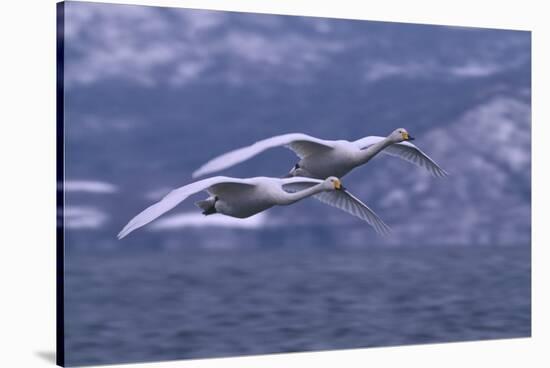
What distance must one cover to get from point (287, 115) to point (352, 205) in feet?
3.36

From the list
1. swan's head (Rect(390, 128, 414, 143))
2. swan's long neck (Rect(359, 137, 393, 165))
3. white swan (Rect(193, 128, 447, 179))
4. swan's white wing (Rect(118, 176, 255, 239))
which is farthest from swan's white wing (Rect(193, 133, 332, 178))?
swan's head (Rect(390, 128, 414, 143))

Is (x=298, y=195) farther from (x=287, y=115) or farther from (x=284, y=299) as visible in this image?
(x=284, y=299)

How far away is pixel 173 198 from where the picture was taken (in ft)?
34.5

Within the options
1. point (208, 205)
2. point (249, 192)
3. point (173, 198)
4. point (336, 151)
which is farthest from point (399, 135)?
point (173, 198)

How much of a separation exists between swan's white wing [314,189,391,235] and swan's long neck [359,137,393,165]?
0.33 metres

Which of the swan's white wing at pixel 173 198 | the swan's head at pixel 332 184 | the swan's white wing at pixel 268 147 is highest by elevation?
the swan's white wing at pixel 268 147

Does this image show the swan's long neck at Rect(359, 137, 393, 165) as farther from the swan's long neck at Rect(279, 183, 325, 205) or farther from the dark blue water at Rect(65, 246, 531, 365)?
the dark blue water at Rect(65, 246, 531, 365)

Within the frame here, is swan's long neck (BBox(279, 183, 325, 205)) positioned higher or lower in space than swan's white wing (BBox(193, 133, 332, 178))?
lower

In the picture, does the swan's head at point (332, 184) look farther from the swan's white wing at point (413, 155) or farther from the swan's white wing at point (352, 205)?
the swan's white wing at point (413, 155)

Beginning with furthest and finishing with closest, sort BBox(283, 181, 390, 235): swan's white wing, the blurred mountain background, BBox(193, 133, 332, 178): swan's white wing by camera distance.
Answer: BBox(283, 181, 390, 235): swan's white wing
the blurred mountain background
BBox(193, 133, 332, 178): swan's white wing

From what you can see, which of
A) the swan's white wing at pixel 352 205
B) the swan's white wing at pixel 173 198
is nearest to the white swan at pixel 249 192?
the swan's white wing at pixel 173 198

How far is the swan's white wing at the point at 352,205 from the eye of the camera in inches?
472

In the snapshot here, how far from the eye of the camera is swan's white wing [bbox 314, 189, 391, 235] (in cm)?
1198

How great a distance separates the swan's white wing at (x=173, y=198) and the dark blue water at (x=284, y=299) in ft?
1.00
